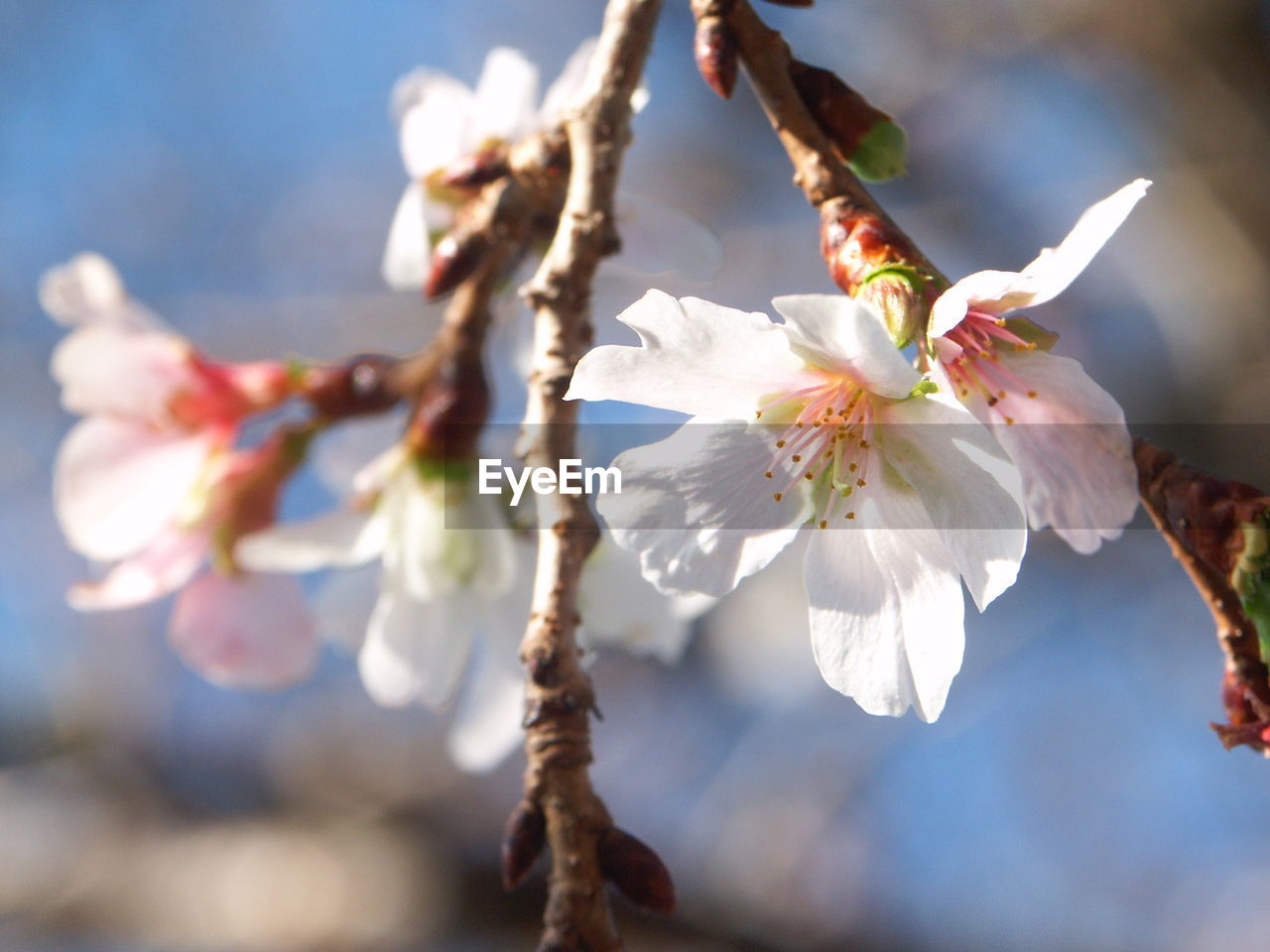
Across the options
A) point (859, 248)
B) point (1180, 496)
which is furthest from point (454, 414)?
point (1180, 496)

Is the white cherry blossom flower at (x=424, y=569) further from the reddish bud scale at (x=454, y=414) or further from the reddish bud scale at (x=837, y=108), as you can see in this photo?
the reddish bud scale at (x=837, y=108)

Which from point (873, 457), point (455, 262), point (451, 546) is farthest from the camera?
point (451, 546)

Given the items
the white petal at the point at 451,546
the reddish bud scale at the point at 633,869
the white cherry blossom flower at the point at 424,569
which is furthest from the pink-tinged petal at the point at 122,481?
the reddish bud scale at the point at 633,869

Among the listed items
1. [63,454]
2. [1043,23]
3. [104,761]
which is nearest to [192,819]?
[104,761]

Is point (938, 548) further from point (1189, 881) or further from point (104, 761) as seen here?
point (1189, 881)

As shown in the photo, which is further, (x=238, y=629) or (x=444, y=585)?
(x=238, y=629)

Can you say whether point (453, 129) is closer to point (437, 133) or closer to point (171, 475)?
point (437, 133)

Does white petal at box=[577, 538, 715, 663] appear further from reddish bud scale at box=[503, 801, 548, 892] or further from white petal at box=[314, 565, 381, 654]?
reddish bud scale at box=[503, 801, 548, 892]
